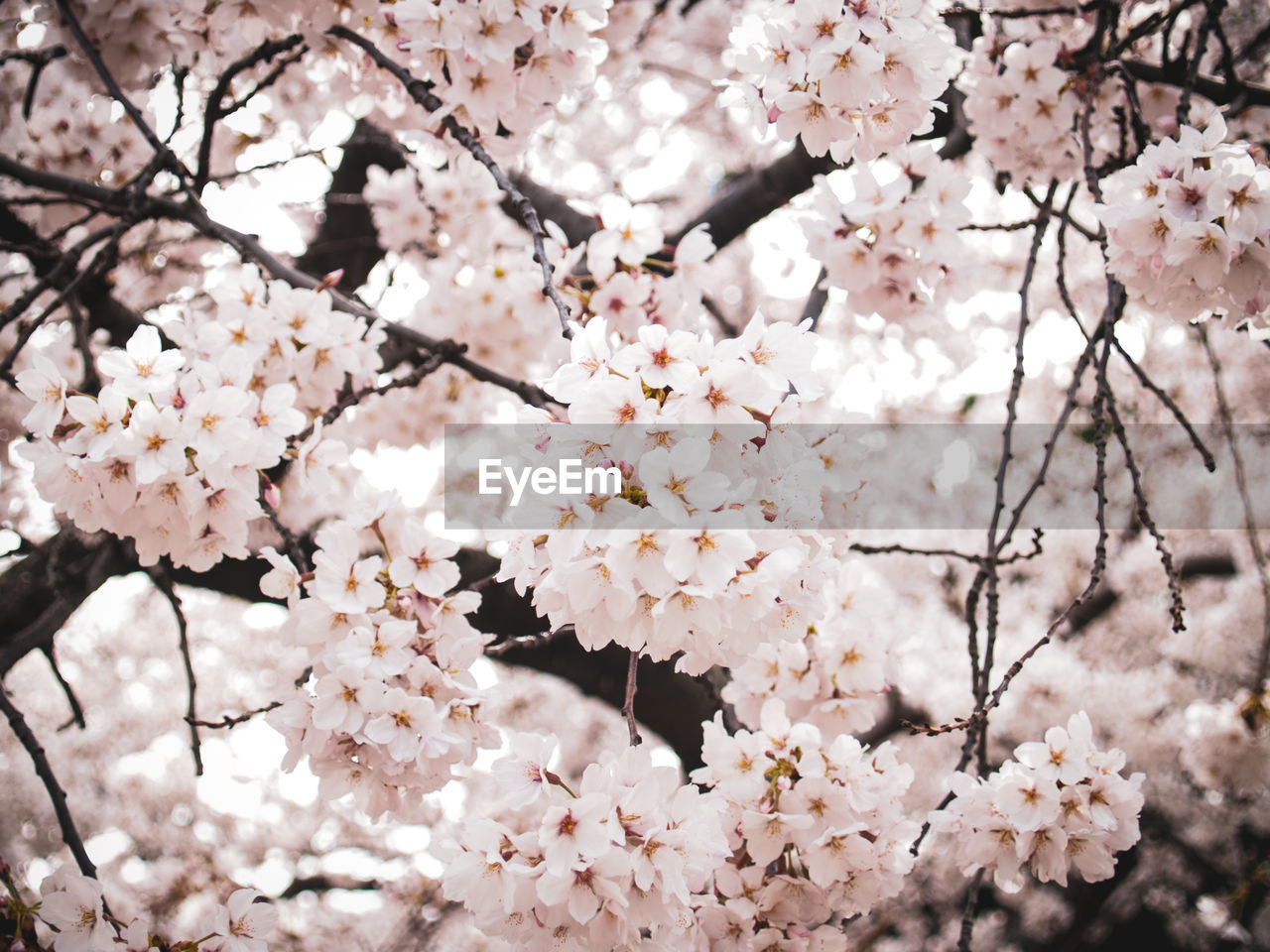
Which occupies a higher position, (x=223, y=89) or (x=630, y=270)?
(x=223, y=89)

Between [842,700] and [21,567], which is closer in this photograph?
[842,700]

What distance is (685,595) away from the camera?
0.96m

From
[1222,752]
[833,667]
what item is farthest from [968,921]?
[1222,752]

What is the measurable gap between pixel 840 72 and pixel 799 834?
1.29 metres

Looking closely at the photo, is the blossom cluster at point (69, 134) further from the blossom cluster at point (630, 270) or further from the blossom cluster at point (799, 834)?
the blossom cluster at point (799, 834)

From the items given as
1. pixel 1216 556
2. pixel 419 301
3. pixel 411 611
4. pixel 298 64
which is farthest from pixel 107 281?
pixel 1216 556

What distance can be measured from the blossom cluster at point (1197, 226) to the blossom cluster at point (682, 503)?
2.54 feet

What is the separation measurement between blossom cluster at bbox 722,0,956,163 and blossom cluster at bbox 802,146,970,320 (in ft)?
1.09

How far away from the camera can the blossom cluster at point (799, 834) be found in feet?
4.74

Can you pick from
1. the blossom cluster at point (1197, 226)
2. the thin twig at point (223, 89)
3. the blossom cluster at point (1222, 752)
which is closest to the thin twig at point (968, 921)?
the blossom cluster at point (1197, 226)

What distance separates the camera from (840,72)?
1.32 meters

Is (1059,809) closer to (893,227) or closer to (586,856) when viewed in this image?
(586,856)

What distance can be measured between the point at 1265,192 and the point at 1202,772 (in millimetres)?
4922

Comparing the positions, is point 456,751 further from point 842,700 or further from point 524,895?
point 842,700
